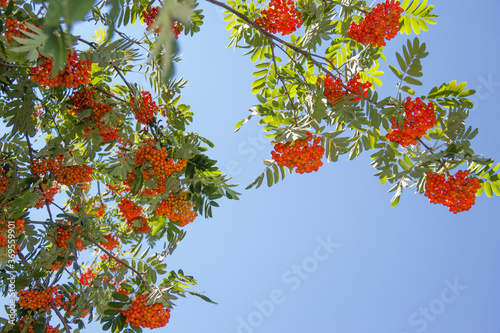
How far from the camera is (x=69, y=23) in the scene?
1.59ft

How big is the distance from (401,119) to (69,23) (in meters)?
2.56

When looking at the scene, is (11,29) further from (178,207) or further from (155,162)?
(178,207)

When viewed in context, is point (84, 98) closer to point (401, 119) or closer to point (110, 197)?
point (110, 197)

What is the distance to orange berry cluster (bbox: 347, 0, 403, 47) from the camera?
303cm

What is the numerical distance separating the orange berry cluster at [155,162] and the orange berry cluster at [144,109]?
425 mm

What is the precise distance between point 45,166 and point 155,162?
122 centimetres

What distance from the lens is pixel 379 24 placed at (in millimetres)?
3023

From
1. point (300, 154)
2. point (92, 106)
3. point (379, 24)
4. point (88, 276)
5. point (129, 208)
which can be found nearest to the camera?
point (300, 154)

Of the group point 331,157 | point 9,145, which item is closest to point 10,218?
point 9,145

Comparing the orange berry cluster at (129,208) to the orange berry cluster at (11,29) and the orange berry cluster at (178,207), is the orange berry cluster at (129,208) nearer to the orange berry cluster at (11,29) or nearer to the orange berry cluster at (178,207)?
the orange berry cluster at (178,207)

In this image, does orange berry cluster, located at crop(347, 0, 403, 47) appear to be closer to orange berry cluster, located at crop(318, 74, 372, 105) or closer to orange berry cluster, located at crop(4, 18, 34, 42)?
orange berry cluster, located at crop(318, 74, 372, 105)

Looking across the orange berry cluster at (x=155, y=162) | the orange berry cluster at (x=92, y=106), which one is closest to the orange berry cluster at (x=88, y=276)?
the orange berry cluster at (x=92, y=106)

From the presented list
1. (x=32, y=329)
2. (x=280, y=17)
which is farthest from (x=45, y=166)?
(x=280, y=17)

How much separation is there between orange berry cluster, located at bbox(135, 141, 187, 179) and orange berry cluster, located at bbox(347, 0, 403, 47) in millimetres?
1781
